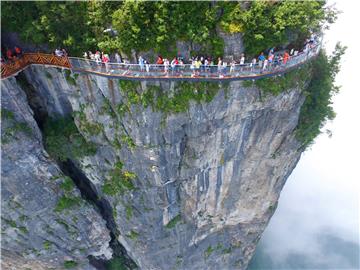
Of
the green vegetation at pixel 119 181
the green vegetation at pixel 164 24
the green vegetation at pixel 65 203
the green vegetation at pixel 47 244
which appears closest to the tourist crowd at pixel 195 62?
the green vegetation at pixel 164 24

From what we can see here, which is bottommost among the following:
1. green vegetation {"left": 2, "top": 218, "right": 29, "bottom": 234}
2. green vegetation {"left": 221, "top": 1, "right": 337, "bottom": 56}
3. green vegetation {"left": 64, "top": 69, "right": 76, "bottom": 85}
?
green vegetation {"left": 2, "top": 218, "right": 29, "bottom": 234}

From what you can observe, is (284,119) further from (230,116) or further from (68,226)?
(68,226)

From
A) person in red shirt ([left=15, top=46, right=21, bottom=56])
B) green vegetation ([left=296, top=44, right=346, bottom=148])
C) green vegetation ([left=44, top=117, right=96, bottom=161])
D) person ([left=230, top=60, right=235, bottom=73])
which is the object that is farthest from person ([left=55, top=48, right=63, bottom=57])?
green vegetation ([left=296, top=44, right=346, bottom=148])

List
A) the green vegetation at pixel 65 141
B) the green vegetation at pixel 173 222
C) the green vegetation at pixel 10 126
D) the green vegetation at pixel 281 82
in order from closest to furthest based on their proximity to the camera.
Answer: the green vegetation at pixel 10 126 < the green vegetation at pixel 281 82 < the green vegetation at pixel 65 141 < the green vegetation at pixel 173 222

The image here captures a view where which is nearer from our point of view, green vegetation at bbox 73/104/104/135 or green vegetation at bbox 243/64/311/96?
green vegetation at bbox 243/64/311/96

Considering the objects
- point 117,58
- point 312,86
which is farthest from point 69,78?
point 312,86

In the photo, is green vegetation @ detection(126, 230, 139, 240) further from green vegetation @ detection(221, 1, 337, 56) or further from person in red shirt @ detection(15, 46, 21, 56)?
green vegetation @ detection(221, 1, 337, 56)

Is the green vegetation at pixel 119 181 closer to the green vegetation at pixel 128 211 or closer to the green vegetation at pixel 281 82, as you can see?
the green vegetation at pixel 128 211
